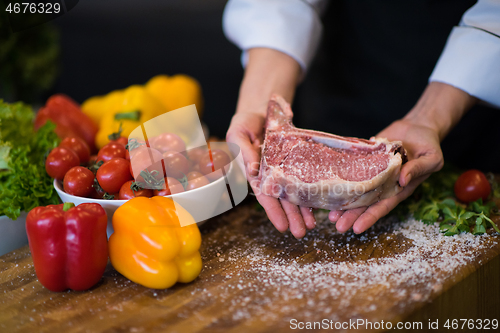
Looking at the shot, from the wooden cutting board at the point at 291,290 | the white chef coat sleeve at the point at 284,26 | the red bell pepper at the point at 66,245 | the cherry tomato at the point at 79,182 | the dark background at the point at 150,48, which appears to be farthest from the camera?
the dark background at the point at 150,48

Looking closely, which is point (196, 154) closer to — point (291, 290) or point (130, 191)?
point (130, 191)

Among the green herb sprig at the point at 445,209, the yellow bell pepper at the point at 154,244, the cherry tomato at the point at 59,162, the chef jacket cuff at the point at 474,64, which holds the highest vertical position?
the chef jacket cuff at the point at 474,64

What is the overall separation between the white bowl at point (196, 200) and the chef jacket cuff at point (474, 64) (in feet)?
3.30

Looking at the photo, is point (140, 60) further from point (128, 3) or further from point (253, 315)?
point (253, 315)

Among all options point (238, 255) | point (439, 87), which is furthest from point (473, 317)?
point (439, 87)

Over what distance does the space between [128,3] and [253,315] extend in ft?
11.9

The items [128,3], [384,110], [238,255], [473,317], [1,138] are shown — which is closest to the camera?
[473,317]

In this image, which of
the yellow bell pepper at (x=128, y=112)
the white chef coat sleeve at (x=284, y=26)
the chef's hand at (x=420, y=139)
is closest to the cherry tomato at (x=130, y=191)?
the chef's hand at (x=420, y=139)

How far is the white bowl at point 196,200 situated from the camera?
1.32 metres

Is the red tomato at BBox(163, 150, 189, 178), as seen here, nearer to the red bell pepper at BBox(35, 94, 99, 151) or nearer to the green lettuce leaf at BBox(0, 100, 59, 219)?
the green lettuce leaf at BBox(0, 100, 59, 219)

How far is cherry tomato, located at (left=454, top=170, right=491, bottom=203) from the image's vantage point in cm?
155

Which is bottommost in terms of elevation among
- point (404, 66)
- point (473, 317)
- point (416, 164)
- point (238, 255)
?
point (473, 317)

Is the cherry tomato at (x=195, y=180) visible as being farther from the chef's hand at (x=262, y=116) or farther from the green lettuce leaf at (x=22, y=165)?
the green lettuce leaf at (x=22, y=165)

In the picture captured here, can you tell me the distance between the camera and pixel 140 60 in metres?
3.95
